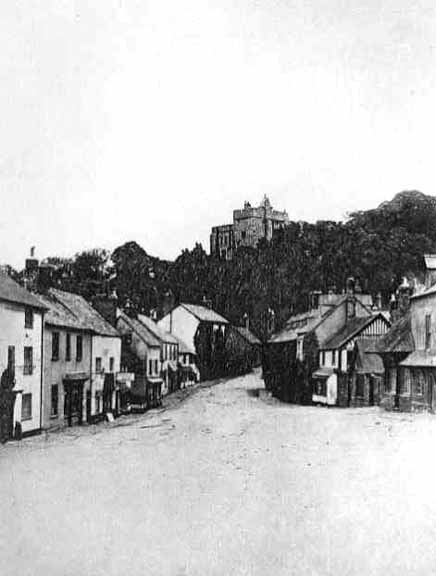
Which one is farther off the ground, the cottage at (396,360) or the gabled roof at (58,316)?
the gabled roof at (58,316)

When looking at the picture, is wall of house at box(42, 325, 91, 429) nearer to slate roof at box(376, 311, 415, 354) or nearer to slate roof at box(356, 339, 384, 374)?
slate roof at box(376, 311, 415, 354)

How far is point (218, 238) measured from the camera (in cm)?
616

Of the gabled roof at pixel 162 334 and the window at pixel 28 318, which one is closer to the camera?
the window at pixel 28 318

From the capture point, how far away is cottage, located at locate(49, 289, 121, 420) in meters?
11.8

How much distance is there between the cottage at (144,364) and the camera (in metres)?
16.6

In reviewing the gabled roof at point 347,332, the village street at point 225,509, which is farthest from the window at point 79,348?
the village street at point 225,509

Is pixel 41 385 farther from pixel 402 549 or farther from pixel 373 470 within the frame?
pixel 402 549

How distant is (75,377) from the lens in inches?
413

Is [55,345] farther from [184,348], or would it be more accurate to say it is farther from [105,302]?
[184,348]

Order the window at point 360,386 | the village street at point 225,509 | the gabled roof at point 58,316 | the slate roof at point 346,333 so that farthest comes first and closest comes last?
1. the slate roof at point 346,333
2. the window at point 360,386
3. the gabled roof at point 58,316
4. the village street at point 225,509

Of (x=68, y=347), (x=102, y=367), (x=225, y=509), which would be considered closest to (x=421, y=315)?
(x=225, y=509)

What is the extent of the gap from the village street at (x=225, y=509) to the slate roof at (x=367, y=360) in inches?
260

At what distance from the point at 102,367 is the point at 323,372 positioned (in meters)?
4.69

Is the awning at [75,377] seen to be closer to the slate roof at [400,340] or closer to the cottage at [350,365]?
the cottage at [350,365]
